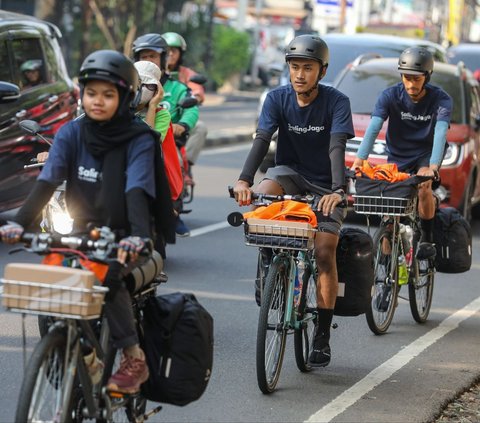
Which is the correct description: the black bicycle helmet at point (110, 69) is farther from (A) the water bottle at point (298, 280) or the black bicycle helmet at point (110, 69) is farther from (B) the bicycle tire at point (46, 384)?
(A) the water bottle at point (298, 280)

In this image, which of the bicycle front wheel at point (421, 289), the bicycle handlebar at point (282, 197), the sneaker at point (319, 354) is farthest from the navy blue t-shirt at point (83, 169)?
the bicycle front wheel at point (421, 289)

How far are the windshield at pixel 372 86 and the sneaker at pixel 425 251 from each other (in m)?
5.27

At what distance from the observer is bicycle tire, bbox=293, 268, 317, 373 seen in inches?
289

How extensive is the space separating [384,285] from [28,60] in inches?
180

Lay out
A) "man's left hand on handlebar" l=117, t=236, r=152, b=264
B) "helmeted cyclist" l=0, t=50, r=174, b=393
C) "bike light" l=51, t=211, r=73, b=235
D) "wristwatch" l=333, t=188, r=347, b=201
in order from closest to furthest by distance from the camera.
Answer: "man's left hand on handlebar" l=117, t=236, r=152, b=264 < "helmeted cyclist" l=0, t=50, r=174, b=393 < "wristwatch" l=333, t=188, r=347, b=201 < "bike light" l=51, t=211, r=73, b=235

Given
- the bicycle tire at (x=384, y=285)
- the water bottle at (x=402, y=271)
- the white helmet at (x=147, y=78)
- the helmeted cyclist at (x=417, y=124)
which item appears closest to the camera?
the white helmet at (x=147, y=78)

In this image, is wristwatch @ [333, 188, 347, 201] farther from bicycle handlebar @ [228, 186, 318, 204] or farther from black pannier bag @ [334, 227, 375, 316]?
black pannier bag @ [334, 227, 375, 316]

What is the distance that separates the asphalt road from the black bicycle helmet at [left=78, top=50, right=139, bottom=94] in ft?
5.93

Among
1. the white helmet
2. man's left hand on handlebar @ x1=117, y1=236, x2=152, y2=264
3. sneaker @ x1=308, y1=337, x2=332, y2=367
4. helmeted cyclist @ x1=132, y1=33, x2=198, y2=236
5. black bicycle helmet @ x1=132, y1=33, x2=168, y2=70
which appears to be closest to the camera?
man's left hand on handlebar @ x1=117, y1=236, x2=152, y2=264

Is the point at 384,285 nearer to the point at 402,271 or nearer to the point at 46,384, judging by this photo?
the point at 402,271

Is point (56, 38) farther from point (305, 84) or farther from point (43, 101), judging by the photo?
point (305, 84)

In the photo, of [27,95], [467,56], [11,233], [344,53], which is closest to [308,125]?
[11,233]

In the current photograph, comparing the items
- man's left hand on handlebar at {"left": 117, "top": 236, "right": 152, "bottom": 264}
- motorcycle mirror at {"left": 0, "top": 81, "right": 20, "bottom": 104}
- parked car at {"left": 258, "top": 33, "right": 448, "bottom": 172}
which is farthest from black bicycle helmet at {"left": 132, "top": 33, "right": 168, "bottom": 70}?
parked car at {"left": 258, "top": 33, "right": 448, "bottom": 172}

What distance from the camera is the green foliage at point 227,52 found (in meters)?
48.7
